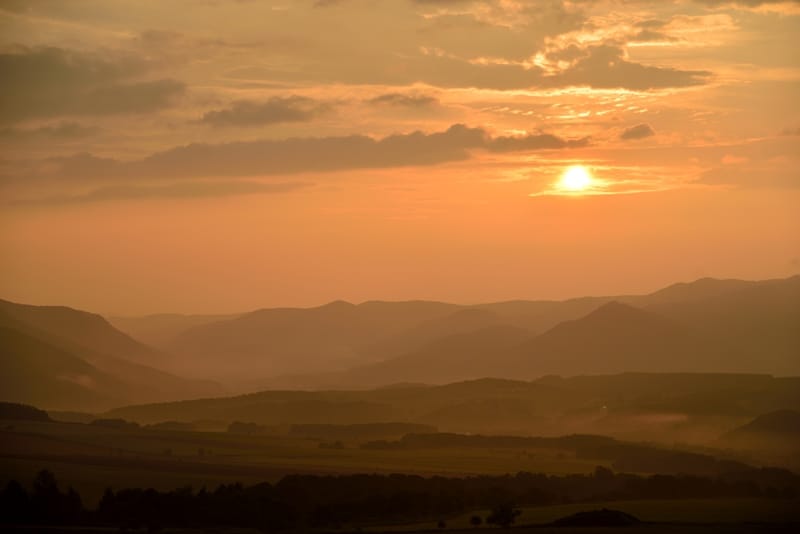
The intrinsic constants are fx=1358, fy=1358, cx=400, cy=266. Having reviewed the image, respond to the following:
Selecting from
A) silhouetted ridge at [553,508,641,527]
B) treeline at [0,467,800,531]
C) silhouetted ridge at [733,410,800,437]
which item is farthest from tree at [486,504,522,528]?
silhouetted ridge at [733,410,800,437]

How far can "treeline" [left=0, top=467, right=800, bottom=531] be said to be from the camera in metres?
104

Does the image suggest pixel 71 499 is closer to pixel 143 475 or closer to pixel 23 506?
pixel 23 506

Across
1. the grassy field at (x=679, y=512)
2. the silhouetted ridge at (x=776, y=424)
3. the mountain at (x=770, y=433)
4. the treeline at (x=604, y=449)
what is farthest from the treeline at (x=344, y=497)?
the silhouetted ridge at (x=776, y=424)

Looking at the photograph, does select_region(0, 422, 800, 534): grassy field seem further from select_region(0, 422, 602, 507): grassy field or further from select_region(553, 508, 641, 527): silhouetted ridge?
select_region(553, 508, 641, 527): silhouetted ridge

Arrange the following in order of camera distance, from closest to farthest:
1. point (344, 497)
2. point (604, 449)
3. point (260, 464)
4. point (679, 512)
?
point (679, 512), point (344, 497), point (260, 464), point (604, 449)

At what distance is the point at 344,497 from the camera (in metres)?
113

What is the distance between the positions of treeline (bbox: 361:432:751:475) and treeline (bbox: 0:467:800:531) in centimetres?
1342

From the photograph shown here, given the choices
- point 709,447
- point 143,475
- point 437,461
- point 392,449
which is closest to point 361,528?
point 143,475

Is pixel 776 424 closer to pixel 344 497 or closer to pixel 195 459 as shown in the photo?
pixel 195 459

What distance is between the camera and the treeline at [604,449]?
5694 inches

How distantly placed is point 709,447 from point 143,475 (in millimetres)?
74768

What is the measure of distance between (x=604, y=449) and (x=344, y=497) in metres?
61.5

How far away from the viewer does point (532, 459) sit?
516 ft

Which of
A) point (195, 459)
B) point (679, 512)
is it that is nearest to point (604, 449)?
point (195, 459)
